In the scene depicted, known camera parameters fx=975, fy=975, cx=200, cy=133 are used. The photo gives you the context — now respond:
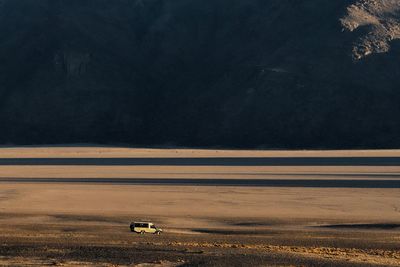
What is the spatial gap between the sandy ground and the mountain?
5505 cm

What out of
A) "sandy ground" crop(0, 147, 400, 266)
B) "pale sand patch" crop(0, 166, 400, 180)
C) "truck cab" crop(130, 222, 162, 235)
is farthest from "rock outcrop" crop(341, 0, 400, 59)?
"truck cab" crop(130, 222, 162, 235)

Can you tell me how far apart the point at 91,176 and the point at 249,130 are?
5824 centimetres

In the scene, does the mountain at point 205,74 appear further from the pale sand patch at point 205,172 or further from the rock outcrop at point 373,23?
the pale sand patch at point 205,172

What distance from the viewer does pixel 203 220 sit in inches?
1474

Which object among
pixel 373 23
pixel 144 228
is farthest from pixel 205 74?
pixel 144 228

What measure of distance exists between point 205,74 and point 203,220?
328ft

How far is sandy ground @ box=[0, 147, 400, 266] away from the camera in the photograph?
26.2 meters

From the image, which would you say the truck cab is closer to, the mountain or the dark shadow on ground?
the dark shadow on ground

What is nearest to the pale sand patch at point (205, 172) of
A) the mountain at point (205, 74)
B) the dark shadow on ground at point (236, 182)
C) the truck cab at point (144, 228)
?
the dark shadow on ground at point (236, 182)

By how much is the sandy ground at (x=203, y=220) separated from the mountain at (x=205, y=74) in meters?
55.0

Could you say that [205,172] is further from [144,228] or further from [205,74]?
[205,74]

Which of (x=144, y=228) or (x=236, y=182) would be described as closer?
(x=144, y=228)

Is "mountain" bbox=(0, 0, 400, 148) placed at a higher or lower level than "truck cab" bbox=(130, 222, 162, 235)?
higher

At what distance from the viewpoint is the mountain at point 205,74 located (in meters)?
120
